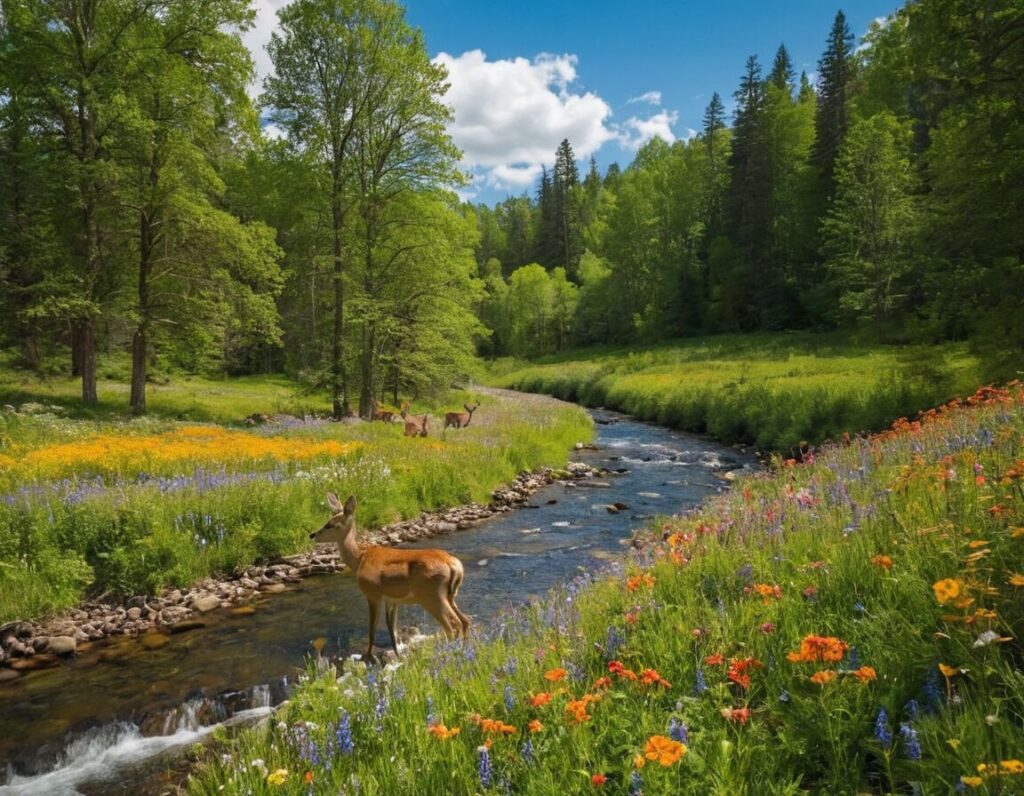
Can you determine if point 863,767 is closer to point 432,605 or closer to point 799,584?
point 799,584

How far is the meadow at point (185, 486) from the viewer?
32.4 ft

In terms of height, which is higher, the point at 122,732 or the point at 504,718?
the point at 504,718

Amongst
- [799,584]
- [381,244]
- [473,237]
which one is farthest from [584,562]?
[473,237]

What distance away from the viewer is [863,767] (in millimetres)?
2930

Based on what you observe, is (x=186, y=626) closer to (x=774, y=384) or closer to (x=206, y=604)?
(x=206, y=604)

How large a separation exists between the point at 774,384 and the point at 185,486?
2429 cm

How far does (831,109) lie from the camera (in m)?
53.5

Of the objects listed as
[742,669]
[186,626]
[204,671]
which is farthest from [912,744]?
[186,626]

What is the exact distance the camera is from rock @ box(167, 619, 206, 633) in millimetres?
9070

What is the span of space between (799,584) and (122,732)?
6862 millimetres

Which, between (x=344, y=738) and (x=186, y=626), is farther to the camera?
(x=186, y=626)

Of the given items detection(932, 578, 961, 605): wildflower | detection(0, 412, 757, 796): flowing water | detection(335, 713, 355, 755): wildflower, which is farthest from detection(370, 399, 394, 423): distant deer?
detection(932, 578, 961, 605): wildflower

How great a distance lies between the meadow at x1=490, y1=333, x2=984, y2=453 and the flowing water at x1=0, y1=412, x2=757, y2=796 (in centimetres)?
713

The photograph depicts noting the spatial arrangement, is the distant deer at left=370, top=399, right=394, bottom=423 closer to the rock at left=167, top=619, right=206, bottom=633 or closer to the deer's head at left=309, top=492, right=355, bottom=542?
the rock at left=167, top=619, right=206, bottom=633
